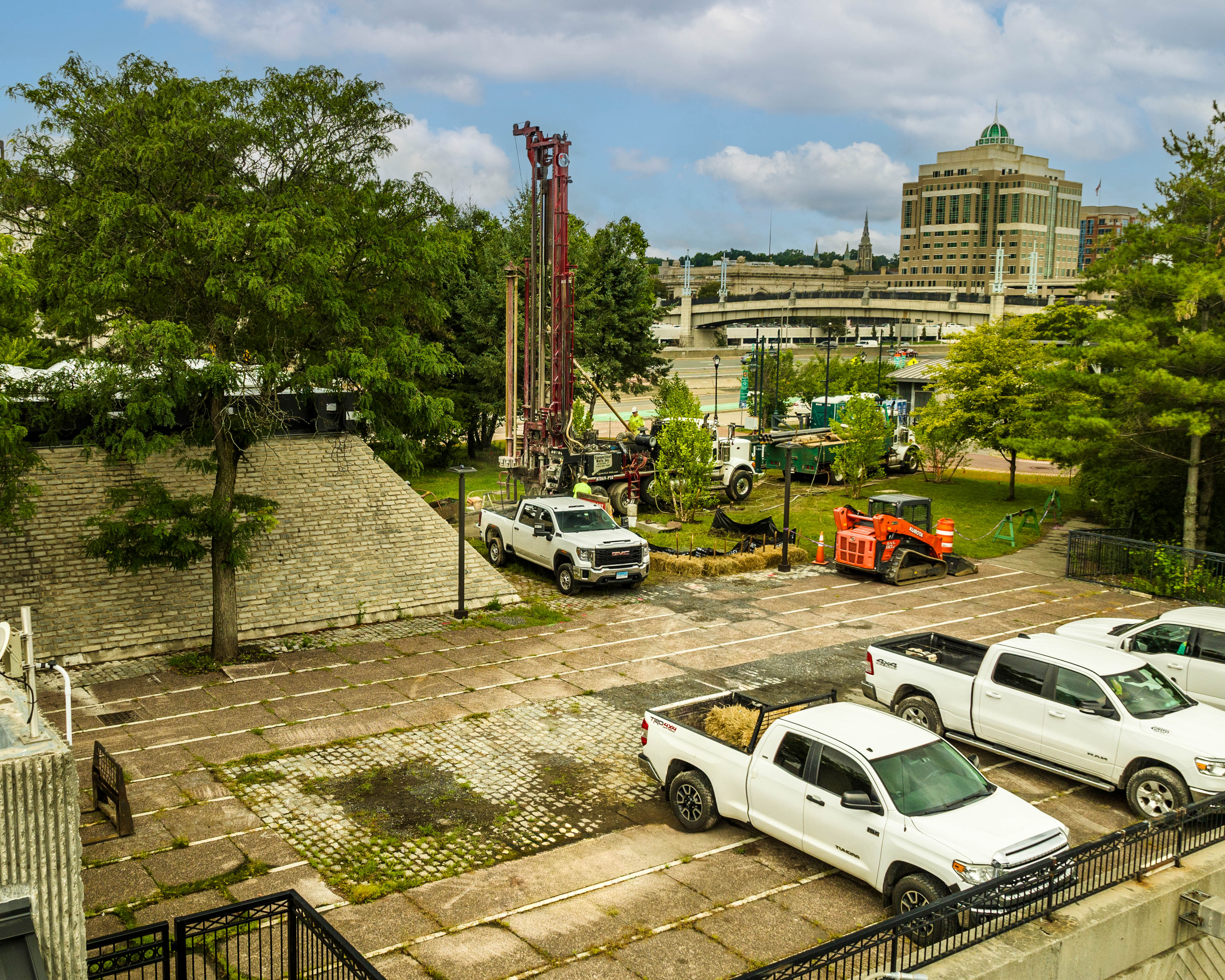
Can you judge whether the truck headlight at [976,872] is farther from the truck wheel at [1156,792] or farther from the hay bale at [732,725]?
the truck wheel at [1156,792]

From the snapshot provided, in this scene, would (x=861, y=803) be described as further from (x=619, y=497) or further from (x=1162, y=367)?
(x=619, y=497)

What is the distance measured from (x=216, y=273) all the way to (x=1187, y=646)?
16.4 m

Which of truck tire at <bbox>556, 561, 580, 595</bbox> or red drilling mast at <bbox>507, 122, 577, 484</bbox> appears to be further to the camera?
red drilling mast at <bbox>507, 122, 577, 484</bbox>

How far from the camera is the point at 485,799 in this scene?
13.4 metres

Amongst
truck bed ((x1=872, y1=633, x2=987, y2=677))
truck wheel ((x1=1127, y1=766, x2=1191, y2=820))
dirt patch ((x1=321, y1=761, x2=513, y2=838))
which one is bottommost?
dirt patch ((x1=321, y1=761, x2=513, y2=838))

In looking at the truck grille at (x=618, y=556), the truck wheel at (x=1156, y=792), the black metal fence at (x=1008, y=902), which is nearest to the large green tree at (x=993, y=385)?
the truck grille at (x=618, y=556)

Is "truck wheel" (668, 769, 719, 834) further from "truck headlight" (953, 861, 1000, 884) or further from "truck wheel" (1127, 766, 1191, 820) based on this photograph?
"truck wheel" (1127, 766, 1191, 820)

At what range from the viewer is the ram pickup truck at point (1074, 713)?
40.9 ft

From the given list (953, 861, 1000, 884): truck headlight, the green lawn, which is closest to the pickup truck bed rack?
(953, 861, 1000, 884): truck headlight

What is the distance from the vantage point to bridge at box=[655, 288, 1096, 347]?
372ft

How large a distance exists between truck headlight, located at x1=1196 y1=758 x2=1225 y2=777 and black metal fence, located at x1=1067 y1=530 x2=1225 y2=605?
42.6 ft

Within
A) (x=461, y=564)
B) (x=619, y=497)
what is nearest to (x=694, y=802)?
(x=461, y=564)

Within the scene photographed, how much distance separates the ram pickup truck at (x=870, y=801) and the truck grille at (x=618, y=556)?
36.6 feet

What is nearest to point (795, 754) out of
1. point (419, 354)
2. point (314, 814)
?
point (314, 814)
